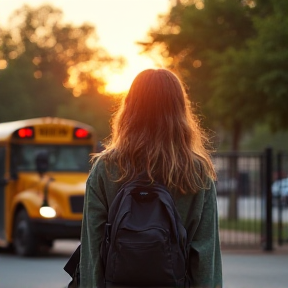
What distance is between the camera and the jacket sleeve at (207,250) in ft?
12.9

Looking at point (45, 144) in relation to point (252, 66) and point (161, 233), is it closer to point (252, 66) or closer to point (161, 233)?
point (252, 66)

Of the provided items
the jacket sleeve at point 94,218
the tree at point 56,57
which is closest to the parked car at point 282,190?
the jacket sleeve at point 94,218

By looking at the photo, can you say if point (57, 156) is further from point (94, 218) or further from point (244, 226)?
point (94, 218)

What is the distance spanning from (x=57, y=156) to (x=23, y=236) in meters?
1.82

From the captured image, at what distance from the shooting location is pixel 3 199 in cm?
1789

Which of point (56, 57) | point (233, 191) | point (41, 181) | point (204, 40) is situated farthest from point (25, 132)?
point (56, 57)

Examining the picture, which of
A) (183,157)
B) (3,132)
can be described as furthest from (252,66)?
(183,157)

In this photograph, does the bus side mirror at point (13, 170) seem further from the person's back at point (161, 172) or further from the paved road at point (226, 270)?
the person's back at point (161, 172)

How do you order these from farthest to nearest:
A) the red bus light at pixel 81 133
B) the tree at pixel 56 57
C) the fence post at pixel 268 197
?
the tree at pixel 56 57 < the fence post at pixel 268 197 < the red bus light at pixel 81 133

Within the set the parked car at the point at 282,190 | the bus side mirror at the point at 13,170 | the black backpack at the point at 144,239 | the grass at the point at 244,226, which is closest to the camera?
the black backpack at the point at 144,239

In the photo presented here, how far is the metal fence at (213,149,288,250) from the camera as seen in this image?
18953mm

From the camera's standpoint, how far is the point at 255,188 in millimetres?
19688

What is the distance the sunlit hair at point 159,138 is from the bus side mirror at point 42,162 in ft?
41.5

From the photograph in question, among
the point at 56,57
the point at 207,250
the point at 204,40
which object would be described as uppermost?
the point at 56,57
